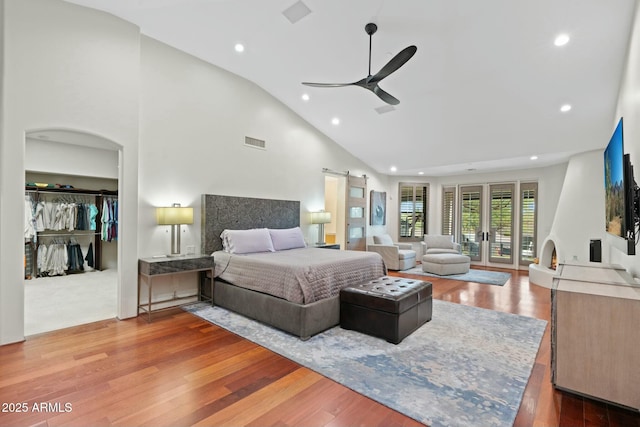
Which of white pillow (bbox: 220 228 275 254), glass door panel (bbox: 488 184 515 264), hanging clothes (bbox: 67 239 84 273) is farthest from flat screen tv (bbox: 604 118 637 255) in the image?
hanging clothes (bbox: 67 239 84 273)

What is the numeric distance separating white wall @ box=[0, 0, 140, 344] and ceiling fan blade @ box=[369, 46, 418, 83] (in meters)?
3.00

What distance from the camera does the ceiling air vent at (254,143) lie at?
5308 mm

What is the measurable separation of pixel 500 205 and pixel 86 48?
29.1ft

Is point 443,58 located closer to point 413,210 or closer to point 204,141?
point 204,141

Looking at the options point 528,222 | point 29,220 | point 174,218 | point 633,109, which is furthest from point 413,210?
point 29,220

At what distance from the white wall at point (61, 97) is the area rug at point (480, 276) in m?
5.70

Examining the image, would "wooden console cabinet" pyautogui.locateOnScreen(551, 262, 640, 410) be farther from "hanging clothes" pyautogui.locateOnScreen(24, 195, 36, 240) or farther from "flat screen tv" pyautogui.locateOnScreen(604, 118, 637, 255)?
"hanging clothes" pyautogui.locateOnScreen(24, 195, 36, 240)

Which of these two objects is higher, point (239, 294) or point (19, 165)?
point (19, 165)

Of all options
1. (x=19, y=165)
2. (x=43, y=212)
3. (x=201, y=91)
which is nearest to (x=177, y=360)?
(x=19, y=165)

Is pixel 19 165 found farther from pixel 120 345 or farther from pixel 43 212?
pixel 43 212

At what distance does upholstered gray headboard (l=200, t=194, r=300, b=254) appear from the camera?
466 centimetres

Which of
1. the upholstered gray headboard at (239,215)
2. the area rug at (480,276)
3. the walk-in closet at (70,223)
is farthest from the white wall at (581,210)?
the walk-in closet at (70,223)

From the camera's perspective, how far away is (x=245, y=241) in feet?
15.0

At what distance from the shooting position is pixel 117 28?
3.66m
